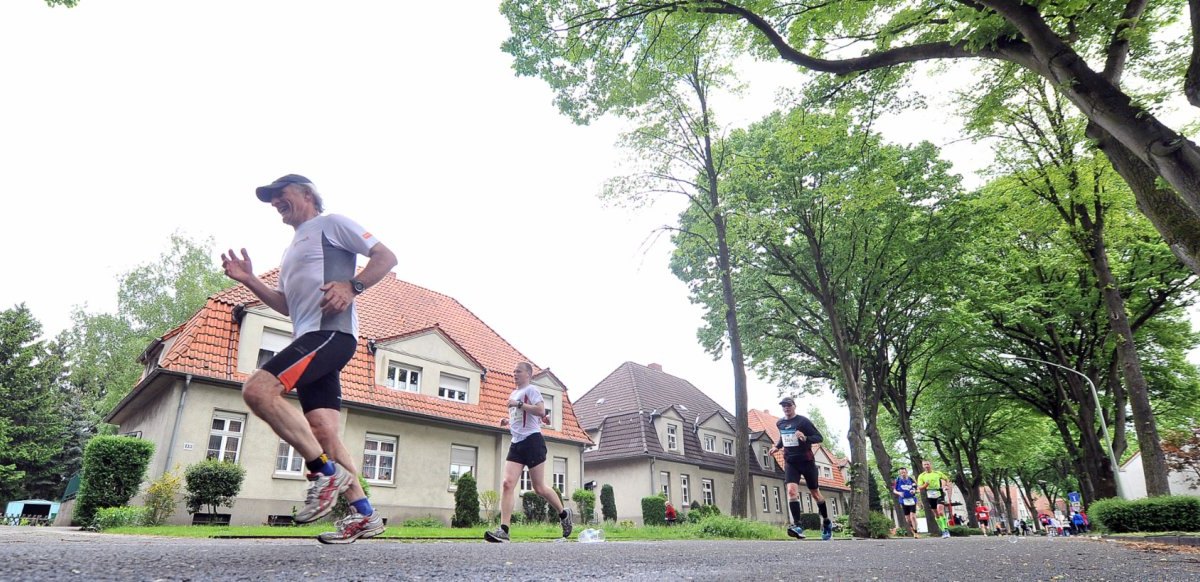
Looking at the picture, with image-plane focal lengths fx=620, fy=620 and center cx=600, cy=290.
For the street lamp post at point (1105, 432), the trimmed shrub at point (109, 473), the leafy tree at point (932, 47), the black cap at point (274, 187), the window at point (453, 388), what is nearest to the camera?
the black cap at point (274, 187)

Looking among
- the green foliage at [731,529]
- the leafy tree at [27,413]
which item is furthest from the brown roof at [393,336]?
the leafy tree at [27,413]

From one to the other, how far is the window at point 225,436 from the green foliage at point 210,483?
186 cm

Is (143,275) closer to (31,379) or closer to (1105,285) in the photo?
(31,379)

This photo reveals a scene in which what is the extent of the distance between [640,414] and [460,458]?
1384 centimetres

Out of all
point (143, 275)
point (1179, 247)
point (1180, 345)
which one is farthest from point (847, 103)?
point (143, 275)

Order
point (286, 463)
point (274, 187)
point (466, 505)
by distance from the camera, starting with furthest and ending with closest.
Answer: point (466, 505), point (286, 463), point (274, 187)

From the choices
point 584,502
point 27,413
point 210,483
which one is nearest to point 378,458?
point 210,483

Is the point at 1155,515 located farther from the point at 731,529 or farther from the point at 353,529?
the point at 353,529

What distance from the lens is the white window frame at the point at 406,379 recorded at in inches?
842

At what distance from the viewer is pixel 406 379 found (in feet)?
72.1

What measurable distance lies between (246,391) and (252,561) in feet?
3.16

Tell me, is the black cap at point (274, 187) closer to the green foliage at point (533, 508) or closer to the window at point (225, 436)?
the window at point (225, 436)

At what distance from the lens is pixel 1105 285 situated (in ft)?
54.9

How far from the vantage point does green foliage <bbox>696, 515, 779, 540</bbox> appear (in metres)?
11.9
